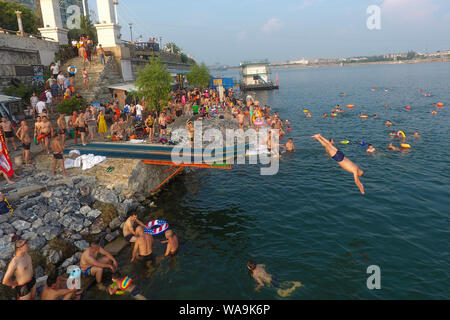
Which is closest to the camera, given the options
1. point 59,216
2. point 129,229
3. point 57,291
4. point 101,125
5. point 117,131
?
point 57,291

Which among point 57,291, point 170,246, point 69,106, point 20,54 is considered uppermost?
point 20,54

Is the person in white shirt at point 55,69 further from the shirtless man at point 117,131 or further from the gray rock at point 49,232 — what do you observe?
the gray rock at point 49,232

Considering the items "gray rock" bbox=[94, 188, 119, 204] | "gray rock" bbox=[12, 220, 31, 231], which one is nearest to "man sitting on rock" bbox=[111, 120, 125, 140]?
"gray rock" bbox=[94, 188, 119, 204]

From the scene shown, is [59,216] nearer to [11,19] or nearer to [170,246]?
[170,246]

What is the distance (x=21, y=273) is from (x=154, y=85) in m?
15.2

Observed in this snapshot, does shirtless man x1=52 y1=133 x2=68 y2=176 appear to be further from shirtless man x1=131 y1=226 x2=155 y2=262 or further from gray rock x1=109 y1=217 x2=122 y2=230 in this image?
shirtless man x1=131 y1=226 x2=155 y2=262

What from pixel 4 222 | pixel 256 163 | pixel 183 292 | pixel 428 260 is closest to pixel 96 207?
pixel 4 222

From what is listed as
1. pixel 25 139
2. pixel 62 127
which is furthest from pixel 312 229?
pixel 62 127

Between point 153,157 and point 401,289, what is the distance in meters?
11.0

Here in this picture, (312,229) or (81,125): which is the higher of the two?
(81,125)

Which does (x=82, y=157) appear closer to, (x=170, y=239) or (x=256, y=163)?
(x=170, y=239)

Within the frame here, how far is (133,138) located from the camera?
17.0 meters

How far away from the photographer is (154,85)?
20.0 m

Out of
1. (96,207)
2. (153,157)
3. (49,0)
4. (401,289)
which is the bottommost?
(401,289)
